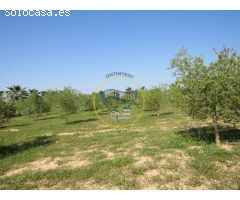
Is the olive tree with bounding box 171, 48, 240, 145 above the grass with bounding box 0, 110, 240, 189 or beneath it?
above

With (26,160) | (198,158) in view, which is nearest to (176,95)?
(198,158)

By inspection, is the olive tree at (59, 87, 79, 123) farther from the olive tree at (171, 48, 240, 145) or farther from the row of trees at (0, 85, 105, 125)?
the olive tree at (171, 48, 240, 145)

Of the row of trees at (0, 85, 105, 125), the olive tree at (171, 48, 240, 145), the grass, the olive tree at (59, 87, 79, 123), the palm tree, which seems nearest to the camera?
the grass

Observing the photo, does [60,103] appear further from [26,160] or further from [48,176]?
[48,176]

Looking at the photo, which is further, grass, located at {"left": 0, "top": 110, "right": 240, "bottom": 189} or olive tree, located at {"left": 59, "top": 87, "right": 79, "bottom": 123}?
olive tree, located at {"left": 59, "top": 87, "right": 79, "bottom": 123}

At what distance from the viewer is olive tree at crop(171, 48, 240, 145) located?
49.0 ft

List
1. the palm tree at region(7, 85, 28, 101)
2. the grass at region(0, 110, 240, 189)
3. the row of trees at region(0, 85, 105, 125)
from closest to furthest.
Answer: the grass at region(0, 110, 240, 189), the row of trees at region(0, 85, 105, 125), the palm tree at region(7, 85, 28, 101)

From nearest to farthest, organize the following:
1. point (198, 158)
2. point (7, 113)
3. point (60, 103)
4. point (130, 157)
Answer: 1. point (198, 158)
2. point (130, 157)
3. point (7, 113)
4. point (60, 103)

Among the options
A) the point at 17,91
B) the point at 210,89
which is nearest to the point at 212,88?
the point at 210,89

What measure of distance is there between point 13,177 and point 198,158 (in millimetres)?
9964

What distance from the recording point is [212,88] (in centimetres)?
1504

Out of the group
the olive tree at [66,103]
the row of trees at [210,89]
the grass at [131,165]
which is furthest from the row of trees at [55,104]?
the row of trees at [210,89]

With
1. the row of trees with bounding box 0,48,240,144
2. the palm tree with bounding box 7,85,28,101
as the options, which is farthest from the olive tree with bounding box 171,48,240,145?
the palm tree with bounding box 7,85,28,101

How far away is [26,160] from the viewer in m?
16.0
